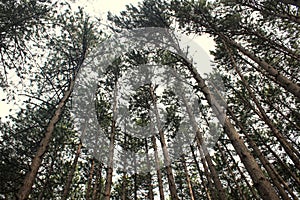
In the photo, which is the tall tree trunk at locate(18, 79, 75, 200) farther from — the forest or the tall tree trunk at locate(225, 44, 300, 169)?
the tall tree trunk at locate(225, 44, 300, 169)

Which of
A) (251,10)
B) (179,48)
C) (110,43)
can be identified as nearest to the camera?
(179,48)

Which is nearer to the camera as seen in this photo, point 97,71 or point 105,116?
→ point 97,71

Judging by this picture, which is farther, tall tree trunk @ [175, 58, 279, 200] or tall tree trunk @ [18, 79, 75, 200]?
tall tree trunk @ [18, 79, 75, 200]

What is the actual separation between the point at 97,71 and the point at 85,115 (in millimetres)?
3183

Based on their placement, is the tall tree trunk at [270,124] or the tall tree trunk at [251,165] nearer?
the tall tree trunk at [251,165]

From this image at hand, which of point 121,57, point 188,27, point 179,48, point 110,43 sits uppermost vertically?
point 121,57

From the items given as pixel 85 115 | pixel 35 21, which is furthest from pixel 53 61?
pixel 85 115

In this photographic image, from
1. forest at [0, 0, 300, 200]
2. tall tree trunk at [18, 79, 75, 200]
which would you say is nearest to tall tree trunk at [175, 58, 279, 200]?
forest at [0, 0, 300, 200]

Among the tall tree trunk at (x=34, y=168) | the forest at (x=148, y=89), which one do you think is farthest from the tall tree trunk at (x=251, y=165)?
the tall tree trunk at (x=34, y=168)

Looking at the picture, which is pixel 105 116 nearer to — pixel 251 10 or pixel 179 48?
pixel 179 48

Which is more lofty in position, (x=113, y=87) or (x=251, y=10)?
(x=113, y=87)

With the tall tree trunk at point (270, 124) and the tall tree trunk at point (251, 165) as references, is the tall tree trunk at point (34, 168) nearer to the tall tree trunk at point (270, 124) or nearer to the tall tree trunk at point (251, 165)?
the tall tree trunk at point (251, 165)

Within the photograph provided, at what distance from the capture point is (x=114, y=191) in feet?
62.2

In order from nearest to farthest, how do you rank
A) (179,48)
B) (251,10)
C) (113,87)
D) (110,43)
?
(179,48), (251,10), (110,43), (113,87)
